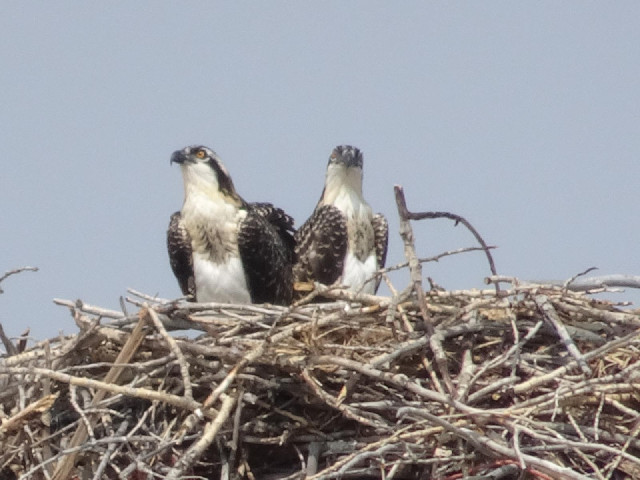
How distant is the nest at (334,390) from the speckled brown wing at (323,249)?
8.73 feet

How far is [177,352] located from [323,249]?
3410 mm

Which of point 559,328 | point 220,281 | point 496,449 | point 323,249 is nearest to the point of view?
point 496,449

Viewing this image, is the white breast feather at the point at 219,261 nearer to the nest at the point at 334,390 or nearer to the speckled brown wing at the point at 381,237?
the speckled brown wing at the point at 381,237

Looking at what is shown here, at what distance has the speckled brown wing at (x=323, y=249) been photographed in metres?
8.84

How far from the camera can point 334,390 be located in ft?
19.3

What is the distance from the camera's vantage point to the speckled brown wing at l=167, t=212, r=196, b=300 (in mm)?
8164

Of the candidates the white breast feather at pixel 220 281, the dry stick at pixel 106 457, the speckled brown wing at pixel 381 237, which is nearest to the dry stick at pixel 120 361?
the dry stick at pixel 106 457

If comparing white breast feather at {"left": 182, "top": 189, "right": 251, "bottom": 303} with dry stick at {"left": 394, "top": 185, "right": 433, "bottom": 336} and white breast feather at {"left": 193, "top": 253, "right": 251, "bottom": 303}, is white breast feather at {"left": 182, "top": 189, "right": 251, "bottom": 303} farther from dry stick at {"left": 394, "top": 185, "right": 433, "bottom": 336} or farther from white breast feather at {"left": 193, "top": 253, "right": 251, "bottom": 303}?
dry stick at {"left": 394, "top": 185, "right": 433, "bottom": 336}

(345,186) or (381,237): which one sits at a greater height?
(345,186)

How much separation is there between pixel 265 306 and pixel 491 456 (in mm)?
1392

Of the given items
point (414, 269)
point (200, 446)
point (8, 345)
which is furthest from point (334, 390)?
point (8, 345)

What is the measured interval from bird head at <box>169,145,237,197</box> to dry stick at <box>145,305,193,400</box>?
2.68 m

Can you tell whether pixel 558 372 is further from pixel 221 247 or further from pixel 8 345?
pixel 221 247

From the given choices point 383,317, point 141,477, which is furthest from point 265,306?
point 141,477
